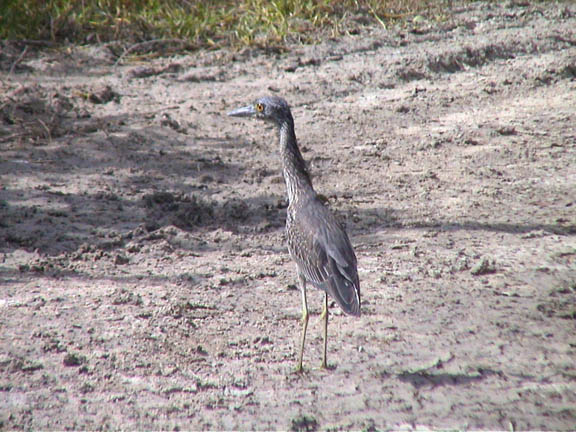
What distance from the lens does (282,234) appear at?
5969mm

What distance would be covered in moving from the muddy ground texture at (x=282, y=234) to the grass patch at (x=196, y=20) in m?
0.31

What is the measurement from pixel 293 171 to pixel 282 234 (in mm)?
1120

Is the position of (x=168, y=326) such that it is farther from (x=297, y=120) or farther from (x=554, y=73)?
(x=554, y=73)

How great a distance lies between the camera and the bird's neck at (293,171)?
4848 mm

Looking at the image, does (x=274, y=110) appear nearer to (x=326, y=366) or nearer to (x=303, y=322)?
(x=303, y=322)

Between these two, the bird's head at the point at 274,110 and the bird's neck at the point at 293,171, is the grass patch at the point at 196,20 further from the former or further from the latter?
the bird's neck at the point at 293,171

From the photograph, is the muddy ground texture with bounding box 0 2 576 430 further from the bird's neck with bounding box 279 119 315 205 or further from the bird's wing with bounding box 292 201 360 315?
the bird's neck with bounding box 279 119 315 205

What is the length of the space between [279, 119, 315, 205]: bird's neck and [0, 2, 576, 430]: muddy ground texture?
2.37ft

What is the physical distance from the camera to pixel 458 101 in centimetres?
841

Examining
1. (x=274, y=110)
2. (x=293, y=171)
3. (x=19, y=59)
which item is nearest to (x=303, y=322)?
(x=293, y=171)

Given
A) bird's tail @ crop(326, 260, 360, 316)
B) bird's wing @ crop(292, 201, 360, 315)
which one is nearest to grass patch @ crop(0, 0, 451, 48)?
bird's wing @ crop(292, 201, 360, 315)

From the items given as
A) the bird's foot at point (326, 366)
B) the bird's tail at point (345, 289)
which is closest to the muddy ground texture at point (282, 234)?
the bird's foot at point (326, 366)

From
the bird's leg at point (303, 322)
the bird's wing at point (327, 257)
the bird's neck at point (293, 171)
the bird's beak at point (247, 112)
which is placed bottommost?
the bird's leg at point (303, 322)

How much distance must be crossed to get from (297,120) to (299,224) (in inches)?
142
